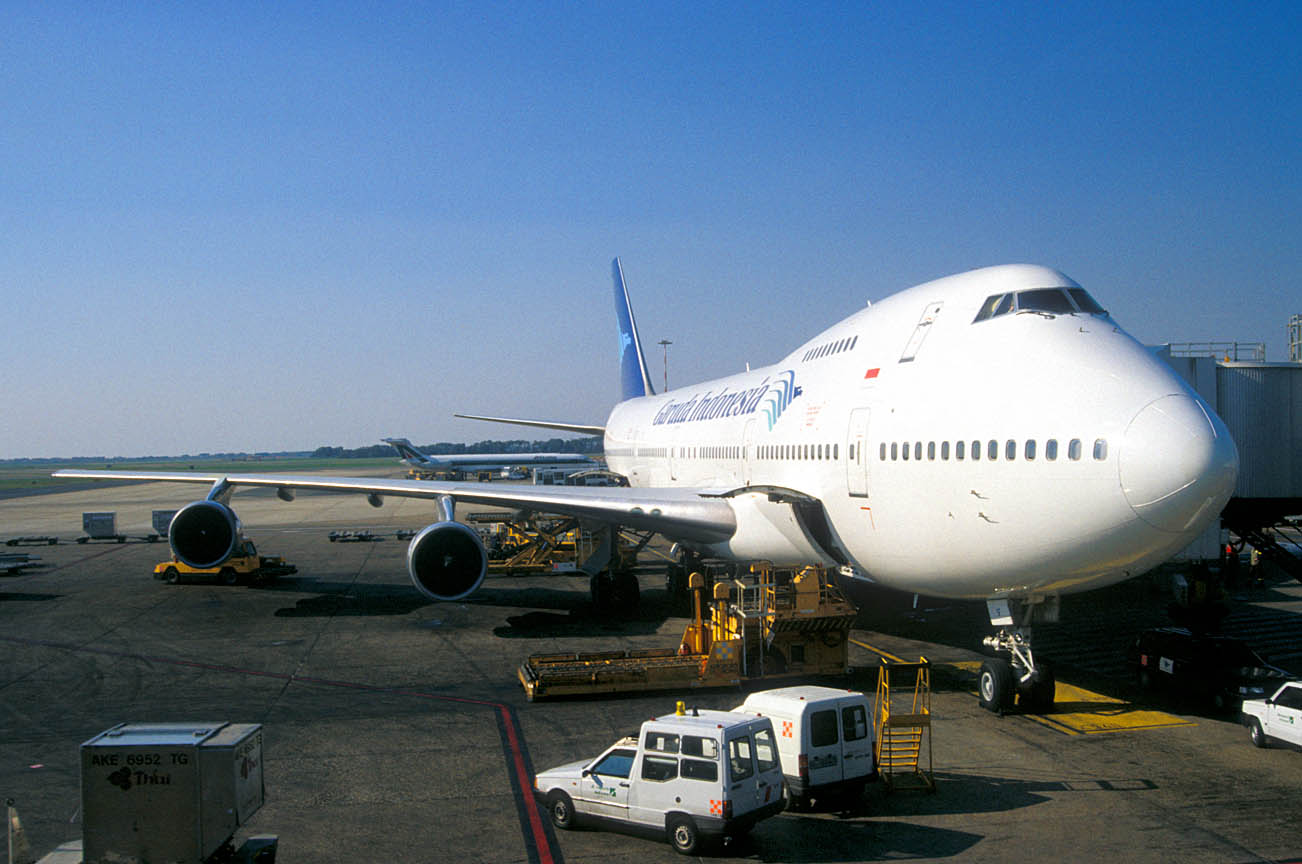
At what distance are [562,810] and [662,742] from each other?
1.41m

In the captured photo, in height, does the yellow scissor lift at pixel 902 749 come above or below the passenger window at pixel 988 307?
below

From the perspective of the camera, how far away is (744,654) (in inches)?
640

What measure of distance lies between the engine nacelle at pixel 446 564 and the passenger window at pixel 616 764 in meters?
9.68

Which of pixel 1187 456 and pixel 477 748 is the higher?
pixel 1187 456

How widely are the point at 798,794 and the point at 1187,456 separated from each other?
579 centimetres

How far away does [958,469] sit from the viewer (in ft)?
41.4

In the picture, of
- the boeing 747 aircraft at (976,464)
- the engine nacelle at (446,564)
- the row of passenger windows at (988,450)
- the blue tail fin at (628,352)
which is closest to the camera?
the boeing 747 aircraft at (976,464)

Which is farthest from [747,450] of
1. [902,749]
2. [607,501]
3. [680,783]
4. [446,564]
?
[680,783]

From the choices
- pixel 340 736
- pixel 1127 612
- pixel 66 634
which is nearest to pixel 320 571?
pixel 66 634

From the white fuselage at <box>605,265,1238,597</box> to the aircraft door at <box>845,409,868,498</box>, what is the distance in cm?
3

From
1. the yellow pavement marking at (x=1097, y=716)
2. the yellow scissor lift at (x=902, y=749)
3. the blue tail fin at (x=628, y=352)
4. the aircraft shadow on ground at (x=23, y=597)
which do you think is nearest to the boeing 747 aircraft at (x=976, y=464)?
the yellow pavement marking at (x=1097, y=716)

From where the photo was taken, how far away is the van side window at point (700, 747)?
9.68 meters

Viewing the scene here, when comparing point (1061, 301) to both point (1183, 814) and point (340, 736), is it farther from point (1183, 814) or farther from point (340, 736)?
point (340, 736)

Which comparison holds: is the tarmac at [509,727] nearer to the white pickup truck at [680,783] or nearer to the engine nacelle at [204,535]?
the white pickup truck at [680,783]
